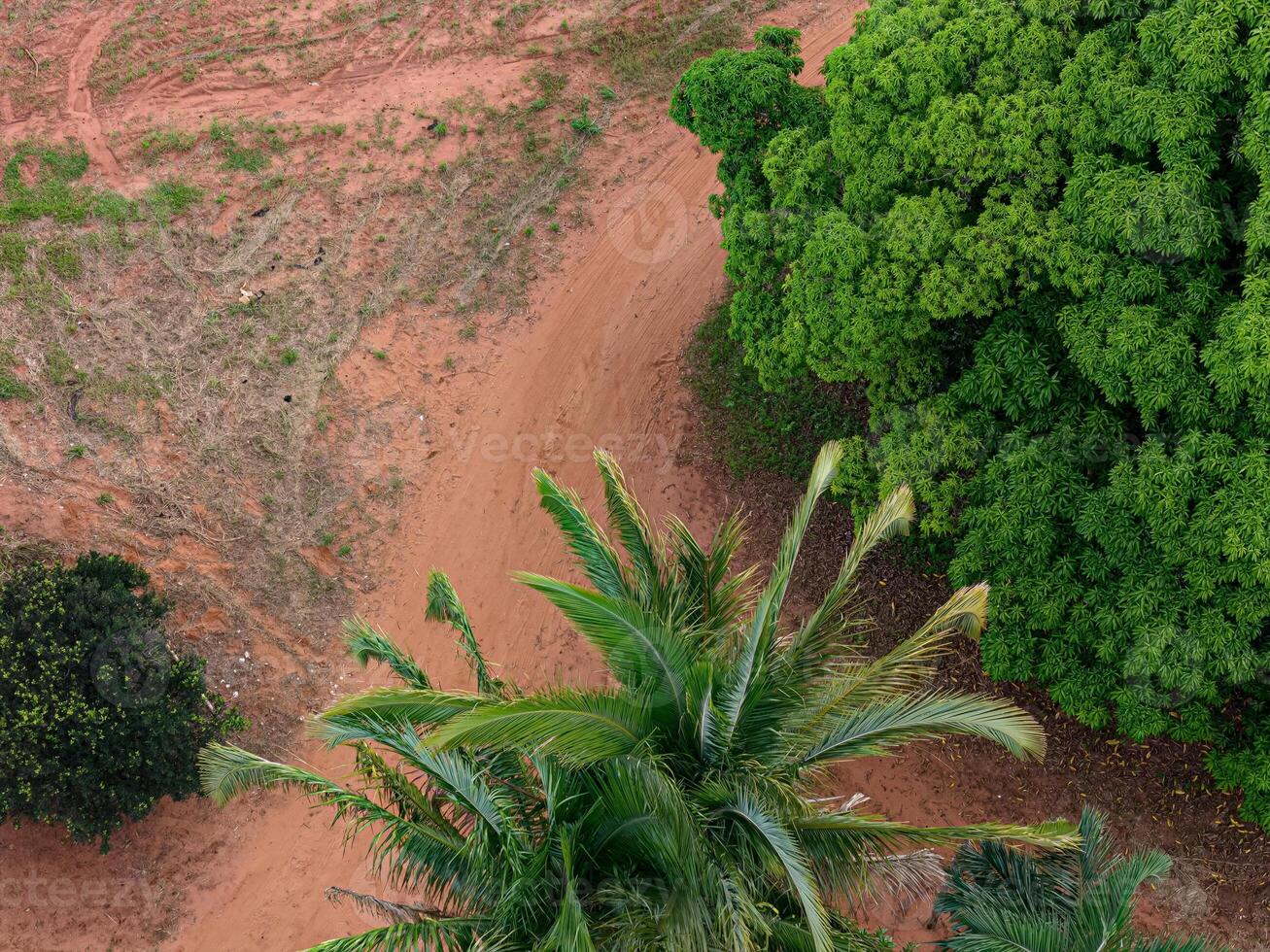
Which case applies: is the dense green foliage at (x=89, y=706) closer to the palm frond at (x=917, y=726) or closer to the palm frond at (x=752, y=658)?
the palm frond at (x=752, y=658)

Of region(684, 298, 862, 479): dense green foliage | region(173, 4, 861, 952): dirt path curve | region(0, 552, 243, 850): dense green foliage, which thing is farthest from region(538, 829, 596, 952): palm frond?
region(684, 298, 862, 479): dense green foliage

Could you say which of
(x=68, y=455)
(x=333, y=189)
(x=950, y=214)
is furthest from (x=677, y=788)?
(x=333, y=189)

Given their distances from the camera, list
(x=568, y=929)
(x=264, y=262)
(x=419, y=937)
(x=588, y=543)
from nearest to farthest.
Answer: (x=568, y=929)
(x=419, y=937)
(x=588, y=543)
(x=264, y=262)

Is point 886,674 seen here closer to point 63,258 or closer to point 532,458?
point 532,458

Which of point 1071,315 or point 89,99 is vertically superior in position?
point 89,99

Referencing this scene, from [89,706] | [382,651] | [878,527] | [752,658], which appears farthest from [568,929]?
[89,706]

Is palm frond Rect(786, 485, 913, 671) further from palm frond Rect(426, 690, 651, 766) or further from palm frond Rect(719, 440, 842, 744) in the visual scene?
palm frond Rect(426, 690, 651, 766)
